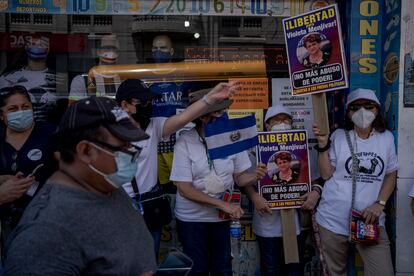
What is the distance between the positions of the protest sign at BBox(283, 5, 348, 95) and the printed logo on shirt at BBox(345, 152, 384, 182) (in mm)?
611

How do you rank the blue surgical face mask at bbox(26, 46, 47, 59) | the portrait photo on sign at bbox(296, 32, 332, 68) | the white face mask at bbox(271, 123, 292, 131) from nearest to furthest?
the portrait photo on sign at bbox(296, 32, 332, 68) → the white face mask at bbox(271, 123, 292, 131) → the blue surgical face mask at bbox(26, 46, 47, 59)

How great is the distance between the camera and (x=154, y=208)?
12.5 feet

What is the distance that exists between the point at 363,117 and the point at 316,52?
25.5 inches

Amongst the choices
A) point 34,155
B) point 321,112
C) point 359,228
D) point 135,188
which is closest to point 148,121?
point 135,188

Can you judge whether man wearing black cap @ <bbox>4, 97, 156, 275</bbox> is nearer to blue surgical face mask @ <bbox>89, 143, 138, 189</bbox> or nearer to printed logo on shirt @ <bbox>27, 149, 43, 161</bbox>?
blue surgical face mask @ <bbox>89, 143, 138, 189</bbox>

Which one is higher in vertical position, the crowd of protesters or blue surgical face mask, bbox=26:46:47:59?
blue surgical face mask, bbox=26:46:47:59

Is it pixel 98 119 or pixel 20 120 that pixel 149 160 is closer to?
pixel 20 120

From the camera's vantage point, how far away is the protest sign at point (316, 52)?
419 centimetres

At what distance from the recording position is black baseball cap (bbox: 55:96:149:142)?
1889 mm

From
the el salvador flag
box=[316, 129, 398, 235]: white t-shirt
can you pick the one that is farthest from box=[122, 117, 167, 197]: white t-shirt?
box=[316, 129, 398, 235]: white t-shirt

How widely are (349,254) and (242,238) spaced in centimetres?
98

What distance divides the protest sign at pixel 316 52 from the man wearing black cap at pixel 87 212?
2.50 m

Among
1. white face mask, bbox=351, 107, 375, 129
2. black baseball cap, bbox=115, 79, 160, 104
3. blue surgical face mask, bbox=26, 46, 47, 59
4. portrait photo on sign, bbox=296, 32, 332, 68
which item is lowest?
white face mask, bbox=351, 107, 375, 129

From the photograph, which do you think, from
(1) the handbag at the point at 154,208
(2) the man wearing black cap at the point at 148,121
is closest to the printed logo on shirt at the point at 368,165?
(2) the man wearing black cap at the point at 148,121
